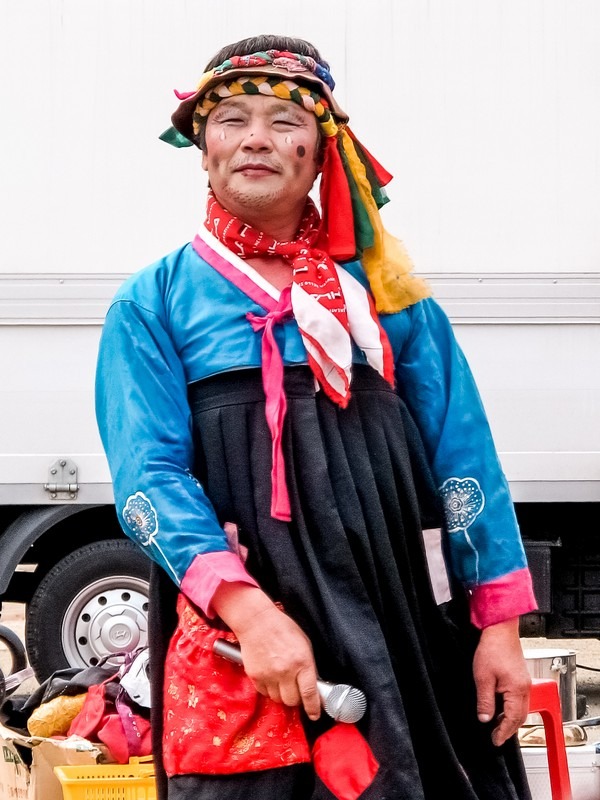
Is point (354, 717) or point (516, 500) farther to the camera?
point (516, 500)

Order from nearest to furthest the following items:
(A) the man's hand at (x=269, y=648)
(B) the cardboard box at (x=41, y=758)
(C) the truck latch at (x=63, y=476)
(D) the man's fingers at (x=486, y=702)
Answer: (A) the man's hand at (x=269, y=648) → (D) the man's fingers at (x=486, y=702) → (B) the cardboard box at (x=41, y=758) → (C) the truck latch at (x=63, y=476)

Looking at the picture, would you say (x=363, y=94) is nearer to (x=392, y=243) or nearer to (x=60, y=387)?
(x=60, y=387)

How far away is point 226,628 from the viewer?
85.0 inches

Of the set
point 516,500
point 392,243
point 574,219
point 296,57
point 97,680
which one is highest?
point 574,219

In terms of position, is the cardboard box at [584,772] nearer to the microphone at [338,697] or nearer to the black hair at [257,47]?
the microphone at [338,697]

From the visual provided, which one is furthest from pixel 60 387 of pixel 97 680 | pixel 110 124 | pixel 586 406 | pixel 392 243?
pixel 392 243

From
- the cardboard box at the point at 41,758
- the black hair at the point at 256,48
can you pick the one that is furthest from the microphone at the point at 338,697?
the cardboard box at the point at 41,758

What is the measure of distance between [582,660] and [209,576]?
6.96 meters

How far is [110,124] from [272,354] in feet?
13.7

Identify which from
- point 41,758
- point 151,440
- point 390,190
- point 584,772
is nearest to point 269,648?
point 151,440

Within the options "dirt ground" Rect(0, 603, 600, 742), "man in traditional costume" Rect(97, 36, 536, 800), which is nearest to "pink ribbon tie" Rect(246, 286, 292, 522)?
"man in traditional costume" Rect(97, 36, 536, 800)

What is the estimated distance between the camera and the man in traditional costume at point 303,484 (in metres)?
2.13

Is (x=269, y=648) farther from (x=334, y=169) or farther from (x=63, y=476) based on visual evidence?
(x=63, y=476)

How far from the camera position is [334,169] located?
2408mm
